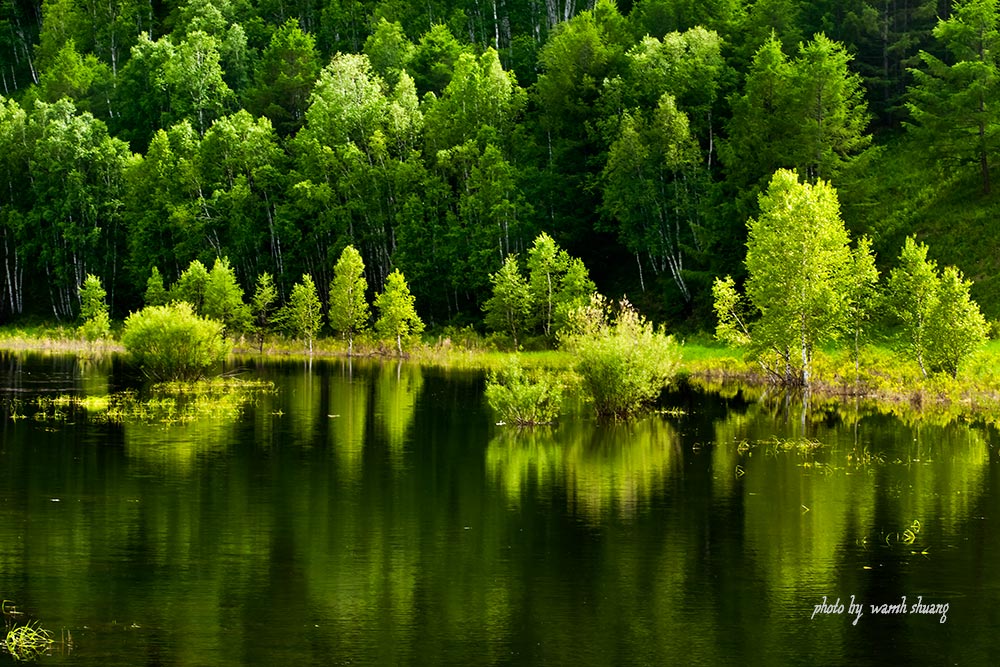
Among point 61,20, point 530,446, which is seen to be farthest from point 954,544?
point 61,20

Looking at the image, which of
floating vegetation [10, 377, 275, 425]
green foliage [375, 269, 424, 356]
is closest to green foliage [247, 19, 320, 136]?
green foliage [375, 269, 424, 356]

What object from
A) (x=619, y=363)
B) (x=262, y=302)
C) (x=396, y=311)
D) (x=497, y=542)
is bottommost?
(x=497, y=542)

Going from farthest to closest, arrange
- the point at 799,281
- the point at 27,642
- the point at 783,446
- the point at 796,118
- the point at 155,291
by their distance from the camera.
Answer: the point at 155,291 < the point at 796,118 < the point at 799,281 < the point at 783,446 < the point at 27,642

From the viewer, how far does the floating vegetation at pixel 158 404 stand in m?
47.2

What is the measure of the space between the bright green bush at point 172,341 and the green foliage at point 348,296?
1249 inches

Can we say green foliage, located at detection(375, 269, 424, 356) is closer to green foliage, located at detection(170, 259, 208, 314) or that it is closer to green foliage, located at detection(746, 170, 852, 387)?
green foliage, located at detection(170, 259, 208, 314)

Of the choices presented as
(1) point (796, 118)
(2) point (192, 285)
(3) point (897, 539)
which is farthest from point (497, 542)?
(2) point (192, 285)

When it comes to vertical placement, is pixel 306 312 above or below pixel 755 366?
above

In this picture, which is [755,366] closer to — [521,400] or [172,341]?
[521,400]

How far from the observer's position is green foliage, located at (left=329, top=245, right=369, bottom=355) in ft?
304

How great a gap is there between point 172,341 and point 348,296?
3410 cm

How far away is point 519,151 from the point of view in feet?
344

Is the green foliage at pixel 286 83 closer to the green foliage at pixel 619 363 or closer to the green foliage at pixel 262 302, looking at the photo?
the green foliage at pixel 262 302

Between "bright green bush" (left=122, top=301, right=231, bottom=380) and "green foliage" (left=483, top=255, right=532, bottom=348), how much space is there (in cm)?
3046
